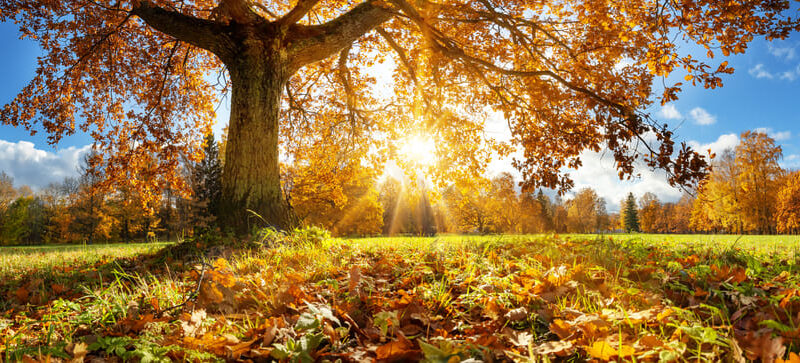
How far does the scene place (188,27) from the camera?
243 inches

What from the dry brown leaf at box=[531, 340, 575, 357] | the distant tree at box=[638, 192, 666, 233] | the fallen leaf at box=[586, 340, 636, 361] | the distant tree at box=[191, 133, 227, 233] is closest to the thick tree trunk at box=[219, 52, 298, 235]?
the dry brown leaf at box=[531, 340, 575, 357]

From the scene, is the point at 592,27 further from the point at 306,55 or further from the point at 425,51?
the point at 306,55

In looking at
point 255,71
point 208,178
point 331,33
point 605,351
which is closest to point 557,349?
point 605,351

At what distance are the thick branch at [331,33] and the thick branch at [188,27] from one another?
47.2 inches

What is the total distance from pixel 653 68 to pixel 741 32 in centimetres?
102

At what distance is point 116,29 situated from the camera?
820 centimetres

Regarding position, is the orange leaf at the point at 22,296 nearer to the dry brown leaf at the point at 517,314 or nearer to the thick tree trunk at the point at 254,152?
A: the thick tree trunk at the point at 254,152

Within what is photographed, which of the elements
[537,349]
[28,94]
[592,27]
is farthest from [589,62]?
[28,94]

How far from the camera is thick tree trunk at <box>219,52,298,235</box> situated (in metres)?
5.62

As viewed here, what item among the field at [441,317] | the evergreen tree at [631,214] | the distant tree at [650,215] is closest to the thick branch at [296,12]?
the field at [441,317]

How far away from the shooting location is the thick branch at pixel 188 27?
20.2ft

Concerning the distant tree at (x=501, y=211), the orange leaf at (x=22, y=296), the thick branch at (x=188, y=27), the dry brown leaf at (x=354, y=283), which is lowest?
the orange leaf at (x=22, y=296)

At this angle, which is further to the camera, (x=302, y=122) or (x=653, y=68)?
(x=302, y=122)

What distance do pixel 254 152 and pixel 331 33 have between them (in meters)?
2.60
